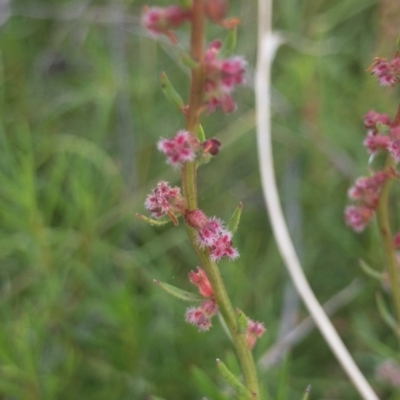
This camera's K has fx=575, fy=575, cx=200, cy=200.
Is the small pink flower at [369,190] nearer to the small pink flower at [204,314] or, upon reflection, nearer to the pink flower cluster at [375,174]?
the pink flower cluster at [375,174]

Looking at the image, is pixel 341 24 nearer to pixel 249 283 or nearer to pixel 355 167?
pixel 355 167

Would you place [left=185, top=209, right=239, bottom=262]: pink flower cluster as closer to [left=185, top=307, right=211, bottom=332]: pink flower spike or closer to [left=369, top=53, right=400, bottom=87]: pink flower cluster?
[left=185, top=307, right=211, bottom=332]: pink flower spike

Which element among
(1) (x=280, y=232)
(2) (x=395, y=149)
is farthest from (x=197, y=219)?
(1) (x=280, y=232)

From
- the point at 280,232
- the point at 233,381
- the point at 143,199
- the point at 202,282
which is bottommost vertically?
the point at 233,381

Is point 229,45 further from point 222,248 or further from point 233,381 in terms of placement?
point 233,381

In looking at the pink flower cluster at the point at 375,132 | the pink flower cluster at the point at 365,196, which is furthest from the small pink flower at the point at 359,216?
the pink flower cluster at the point at 375,132

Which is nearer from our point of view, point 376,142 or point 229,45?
point 229,45

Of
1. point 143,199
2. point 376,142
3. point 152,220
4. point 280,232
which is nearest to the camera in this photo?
point 152,220

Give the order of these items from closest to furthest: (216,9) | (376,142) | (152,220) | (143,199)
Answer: (216,9)
(152,220)
(376,142)
(143,199)

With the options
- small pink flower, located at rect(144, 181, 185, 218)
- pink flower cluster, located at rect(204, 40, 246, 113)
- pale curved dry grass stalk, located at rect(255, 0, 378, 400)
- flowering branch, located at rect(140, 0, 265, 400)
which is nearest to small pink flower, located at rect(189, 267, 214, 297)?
flowering branch, located at rect(140, 0, 265, 400)
